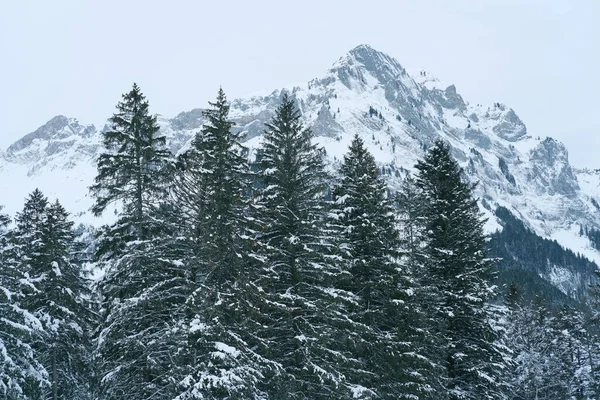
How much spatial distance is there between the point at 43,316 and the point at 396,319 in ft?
51.2

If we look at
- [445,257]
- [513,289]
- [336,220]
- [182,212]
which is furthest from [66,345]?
[513,289]

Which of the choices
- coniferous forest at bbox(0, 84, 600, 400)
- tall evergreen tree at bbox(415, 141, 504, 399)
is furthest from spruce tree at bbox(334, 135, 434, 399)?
tall evergreen tree at bbox(415, 141, 504, 399)

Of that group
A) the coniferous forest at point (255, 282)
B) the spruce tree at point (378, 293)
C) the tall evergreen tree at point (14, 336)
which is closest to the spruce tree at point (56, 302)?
the coniferous forest at point (255, 282)

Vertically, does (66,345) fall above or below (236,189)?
below

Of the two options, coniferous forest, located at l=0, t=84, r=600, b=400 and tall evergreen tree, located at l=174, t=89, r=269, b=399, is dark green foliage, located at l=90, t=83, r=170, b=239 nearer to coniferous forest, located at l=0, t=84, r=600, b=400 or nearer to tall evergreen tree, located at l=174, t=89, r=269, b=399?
coniferous forest, located at l=0, t=84, r=600, b=400

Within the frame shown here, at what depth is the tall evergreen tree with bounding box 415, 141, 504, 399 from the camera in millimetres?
22266

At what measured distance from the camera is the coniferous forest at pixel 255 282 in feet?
54.7

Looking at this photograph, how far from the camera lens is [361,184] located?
22.3m

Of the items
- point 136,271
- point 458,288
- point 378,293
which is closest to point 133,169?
point 136,271

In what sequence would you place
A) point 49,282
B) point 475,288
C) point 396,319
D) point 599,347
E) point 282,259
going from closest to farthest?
point 282,259, point 396,319, point 475,288, point 49,282, point 599,347

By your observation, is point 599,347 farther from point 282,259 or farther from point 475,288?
point 282,259

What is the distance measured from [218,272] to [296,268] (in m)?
3.16

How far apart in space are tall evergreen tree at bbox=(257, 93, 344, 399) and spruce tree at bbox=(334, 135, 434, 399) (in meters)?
1.30

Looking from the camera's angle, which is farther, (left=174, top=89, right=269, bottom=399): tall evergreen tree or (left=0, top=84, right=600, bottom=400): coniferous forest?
(left=0, top=84, right=600, bottom=400): coniferous forest
